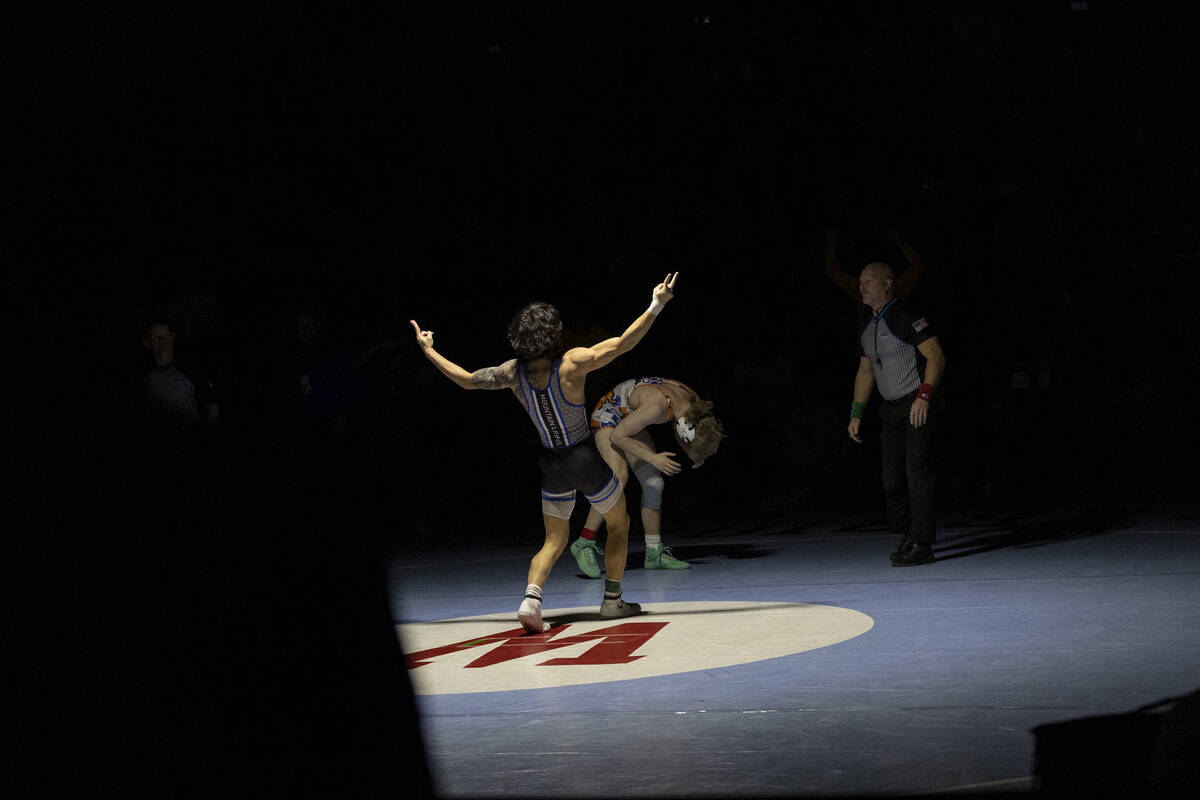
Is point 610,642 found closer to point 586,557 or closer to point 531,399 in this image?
point 531,399

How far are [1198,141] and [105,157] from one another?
435 inches

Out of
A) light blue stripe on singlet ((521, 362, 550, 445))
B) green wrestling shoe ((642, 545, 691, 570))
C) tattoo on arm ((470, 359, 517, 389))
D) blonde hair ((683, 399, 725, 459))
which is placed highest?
tattoo on arm ((470, 359, 517, 389))

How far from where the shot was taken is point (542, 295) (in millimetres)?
12898

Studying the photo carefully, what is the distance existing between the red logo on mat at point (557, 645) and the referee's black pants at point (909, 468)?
225 cm

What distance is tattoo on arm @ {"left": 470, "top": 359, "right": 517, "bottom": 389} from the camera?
6.24m

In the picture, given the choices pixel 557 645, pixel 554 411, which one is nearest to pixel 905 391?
pixel 554 411

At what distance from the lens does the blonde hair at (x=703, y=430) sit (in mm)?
7977

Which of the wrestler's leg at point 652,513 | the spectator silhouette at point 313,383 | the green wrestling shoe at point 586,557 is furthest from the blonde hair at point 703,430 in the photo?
the spectator silhouette at point 313,383

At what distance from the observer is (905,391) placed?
317 inches

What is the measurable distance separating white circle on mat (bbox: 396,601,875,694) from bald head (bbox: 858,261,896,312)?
2.13 m

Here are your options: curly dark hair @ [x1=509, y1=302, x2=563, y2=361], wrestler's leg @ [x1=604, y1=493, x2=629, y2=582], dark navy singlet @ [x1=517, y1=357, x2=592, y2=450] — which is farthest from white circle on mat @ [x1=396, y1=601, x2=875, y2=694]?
curly dark hair @ [x1=509, y1=302, x2=563, y2=361]

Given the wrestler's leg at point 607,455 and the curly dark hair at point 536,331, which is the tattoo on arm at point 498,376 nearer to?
the curly dark hair at point 536,331

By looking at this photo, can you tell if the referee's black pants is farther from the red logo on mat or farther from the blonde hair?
the red logo on mat

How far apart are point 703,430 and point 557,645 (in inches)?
96.4
